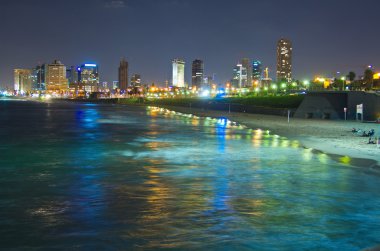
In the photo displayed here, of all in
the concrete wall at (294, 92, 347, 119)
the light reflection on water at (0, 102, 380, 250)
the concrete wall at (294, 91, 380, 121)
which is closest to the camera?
the light reflection on water at (0, 102, 380, 250)

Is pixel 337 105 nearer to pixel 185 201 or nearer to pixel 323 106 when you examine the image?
pixel 323 106

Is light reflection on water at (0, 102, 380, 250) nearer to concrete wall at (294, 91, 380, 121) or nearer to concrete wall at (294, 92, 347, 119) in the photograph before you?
concrete wall at (294, 91, 380, 121)

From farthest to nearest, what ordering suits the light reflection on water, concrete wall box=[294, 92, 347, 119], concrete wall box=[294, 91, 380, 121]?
concrete wall box=[294, 92, 347, 119] < concrete wall box=[294, 91, 380, 121] < the light reflection on water

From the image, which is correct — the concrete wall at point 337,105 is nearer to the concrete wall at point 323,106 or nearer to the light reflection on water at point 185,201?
Result: the concrete wall at point 323,106

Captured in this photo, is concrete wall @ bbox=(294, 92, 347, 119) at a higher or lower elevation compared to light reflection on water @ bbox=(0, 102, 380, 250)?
higher

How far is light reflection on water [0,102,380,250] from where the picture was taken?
29.6 feet

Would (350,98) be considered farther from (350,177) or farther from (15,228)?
(15,228)

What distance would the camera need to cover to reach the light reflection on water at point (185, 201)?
902cm

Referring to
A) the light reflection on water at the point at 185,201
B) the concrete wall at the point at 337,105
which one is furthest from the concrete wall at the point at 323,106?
the light reflection on water at the point at 185,201

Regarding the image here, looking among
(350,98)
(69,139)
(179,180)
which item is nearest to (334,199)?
(179,180)

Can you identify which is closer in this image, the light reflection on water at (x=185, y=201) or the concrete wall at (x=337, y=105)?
the light reflection on water at (x=185, y=201)

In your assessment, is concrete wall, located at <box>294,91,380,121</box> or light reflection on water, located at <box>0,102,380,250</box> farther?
concrete wall, located at <box>294,91,380,121</box>

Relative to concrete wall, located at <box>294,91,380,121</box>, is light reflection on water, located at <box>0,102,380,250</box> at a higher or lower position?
lower

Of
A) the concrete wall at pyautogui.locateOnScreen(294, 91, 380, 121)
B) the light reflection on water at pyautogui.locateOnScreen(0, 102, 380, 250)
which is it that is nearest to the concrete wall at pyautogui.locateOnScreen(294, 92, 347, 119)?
the concrete wall at pyautogui.locateOnScreen(294, 91, 380, 121)
